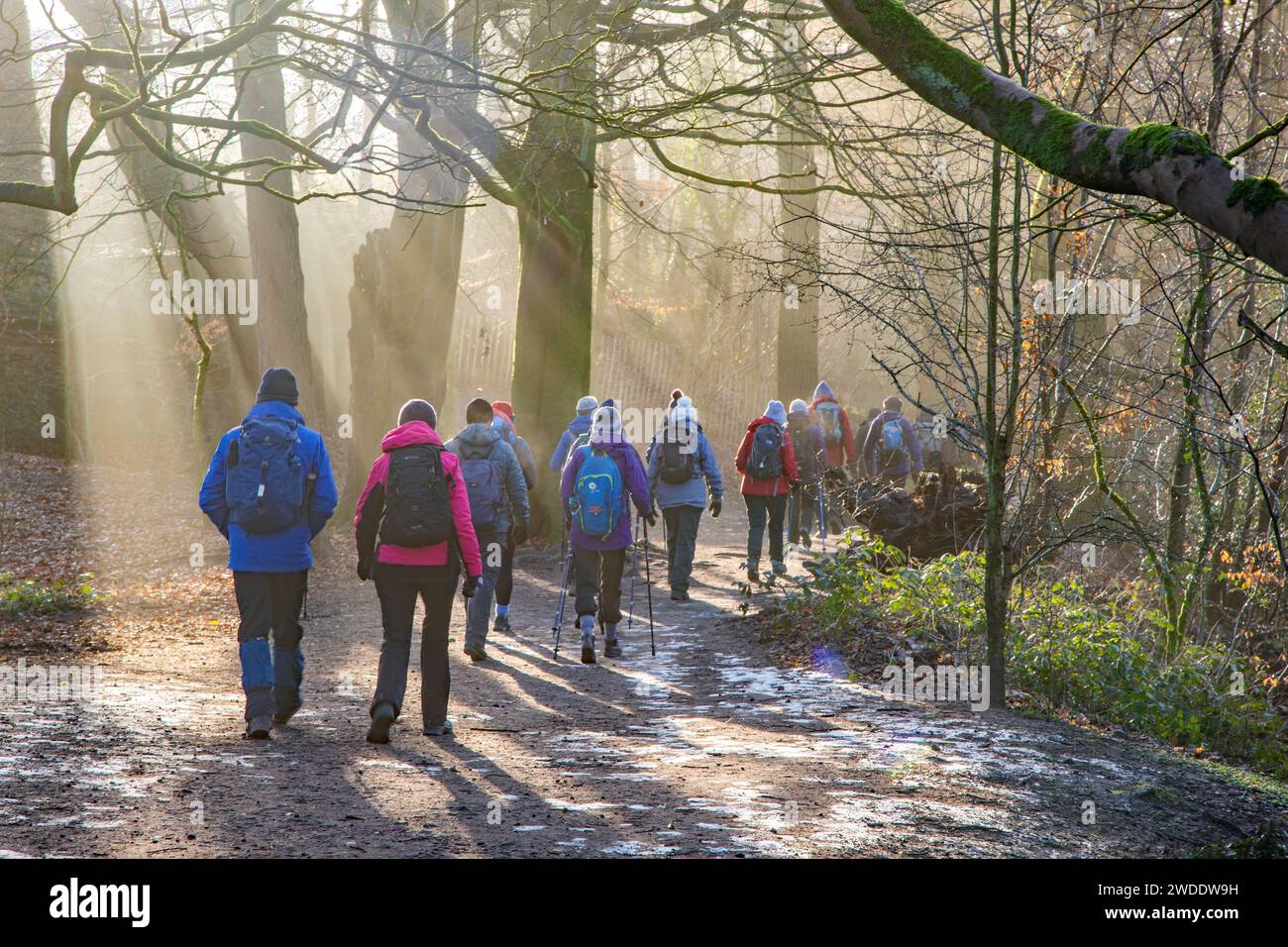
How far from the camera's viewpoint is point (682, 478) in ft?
42.5

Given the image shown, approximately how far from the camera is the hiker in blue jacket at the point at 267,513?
7.04m

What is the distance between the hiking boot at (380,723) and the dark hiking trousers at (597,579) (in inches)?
130

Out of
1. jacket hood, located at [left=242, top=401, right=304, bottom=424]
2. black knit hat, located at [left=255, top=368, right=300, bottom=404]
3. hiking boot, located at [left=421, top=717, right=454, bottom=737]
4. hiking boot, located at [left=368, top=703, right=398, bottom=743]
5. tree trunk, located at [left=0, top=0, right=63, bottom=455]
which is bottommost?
hiking boot, located at [left=421, top=717, right=454, bottom=737]

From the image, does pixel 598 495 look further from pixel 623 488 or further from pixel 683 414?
pixel 683 414

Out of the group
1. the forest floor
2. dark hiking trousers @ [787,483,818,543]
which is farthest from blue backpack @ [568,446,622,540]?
dark hiking trousers @ [787,483,818,543]

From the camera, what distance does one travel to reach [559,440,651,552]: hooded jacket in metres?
10.1

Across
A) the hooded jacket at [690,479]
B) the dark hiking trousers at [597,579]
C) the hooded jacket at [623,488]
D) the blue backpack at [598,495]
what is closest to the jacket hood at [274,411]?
the blue backpack at [598,495]

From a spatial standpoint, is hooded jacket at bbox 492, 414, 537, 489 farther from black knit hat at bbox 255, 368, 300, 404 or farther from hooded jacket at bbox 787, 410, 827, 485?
hooded jacket at bbox 787, 410, 827, 485

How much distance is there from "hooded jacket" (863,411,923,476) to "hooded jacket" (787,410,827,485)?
86cm

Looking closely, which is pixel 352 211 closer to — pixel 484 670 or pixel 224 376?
pixel 224 376

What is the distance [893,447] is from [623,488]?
7676 millimetres

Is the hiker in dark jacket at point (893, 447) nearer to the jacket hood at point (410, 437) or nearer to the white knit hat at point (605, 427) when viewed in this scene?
the white knit hat at point (605, 427)

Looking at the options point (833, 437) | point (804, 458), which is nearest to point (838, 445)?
point (833, 437)

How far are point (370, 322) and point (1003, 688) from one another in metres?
12.2
